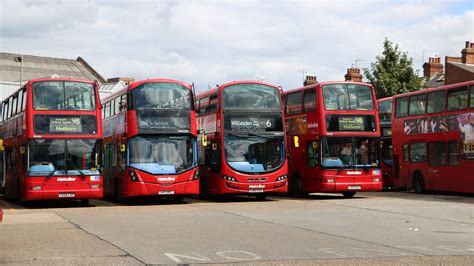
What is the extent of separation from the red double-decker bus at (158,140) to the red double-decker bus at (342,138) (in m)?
4.30

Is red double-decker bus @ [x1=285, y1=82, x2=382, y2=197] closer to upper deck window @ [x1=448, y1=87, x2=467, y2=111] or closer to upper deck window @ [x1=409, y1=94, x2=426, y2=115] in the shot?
upper deck window @ [x1=448, y1=87, x2=467, y2=111]

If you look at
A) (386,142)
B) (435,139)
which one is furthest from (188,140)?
(386,142)

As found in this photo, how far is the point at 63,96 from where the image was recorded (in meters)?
24.7

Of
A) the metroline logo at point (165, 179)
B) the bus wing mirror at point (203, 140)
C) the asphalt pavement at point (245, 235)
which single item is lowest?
the asphalt pavement at point (245, 235)

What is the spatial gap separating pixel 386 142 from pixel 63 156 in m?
17.6

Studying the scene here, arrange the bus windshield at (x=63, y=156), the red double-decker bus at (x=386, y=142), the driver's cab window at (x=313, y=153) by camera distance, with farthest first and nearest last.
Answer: the red double-decker bus at (x=386, y=142) → the driver's cab window at (x=313, y=153) → the bus windshield at (x=63, y=156)

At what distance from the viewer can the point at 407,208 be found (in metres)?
23.0

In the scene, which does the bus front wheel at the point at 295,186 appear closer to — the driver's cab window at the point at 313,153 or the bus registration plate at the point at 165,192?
the driver's cab window at the point at 313,153

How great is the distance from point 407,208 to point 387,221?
15.5 ft

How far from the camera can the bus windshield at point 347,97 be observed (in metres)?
27.7

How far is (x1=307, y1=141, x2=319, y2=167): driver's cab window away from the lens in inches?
1101

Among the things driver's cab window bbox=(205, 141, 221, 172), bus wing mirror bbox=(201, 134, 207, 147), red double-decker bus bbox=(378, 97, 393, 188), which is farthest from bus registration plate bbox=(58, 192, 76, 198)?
red double-decker bus bbox=(378, 97, 393, 188)

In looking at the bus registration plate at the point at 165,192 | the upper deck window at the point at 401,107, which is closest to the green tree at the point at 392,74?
the upper deck window at the point at 401,107

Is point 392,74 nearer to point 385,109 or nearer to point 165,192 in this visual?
point 385,109
